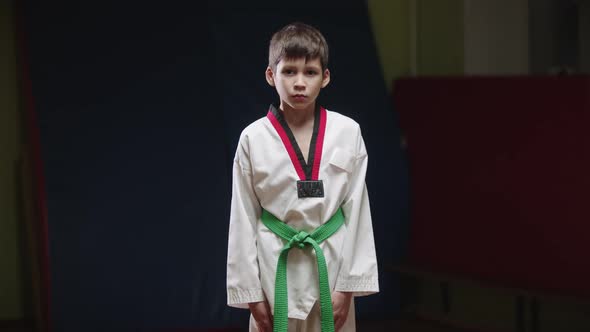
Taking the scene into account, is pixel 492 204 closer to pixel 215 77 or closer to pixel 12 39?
pixel 215 77

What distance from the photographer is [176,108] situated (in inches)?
175

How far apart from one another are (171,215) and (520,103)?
6.24 feet

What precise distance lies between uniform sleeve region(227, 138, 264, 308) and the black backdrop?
1.68 m

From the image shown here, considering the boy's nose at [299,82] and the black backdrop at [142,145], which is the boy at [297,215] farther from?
the black backdrop at [142,145]

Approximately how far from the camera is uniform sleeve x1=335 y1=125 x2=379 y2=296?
2621 millimetres

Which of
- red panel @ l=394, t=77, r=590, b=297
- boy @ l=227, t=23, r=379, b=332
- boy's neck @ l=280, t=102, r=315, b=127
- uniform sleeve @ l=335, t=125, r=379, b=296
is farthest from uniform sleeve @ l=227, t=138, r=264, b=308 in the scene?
red panel @ l=394, t=77, r=590, b=297

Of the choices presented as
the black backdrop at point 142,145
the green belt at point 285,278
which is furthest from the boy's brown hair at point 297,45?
the black backdrop at point 142,145

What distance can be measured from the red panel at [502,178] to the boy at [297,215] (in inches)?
72.9

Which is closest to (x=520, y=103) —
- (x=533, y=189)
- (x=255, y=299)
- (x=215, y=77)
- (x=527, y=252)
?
(x=533, y=189)

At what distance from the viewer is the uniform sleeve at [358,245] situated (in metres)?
2.62

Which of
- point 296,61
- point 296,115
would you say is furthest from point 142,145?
point 296,61

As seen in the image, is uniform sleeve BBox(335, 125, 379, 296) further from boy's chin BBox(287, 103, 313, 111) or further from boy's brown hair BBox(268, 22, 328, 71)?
boy's brown hair BBox(268, 22, 328, 71)

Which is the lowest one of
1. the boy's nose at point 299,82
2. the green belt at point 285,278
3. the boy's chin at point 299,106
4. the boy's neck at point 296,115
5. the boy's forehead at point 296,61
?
the green belt at point 285,278

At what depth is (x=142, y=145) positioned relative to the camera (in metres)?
4.37
